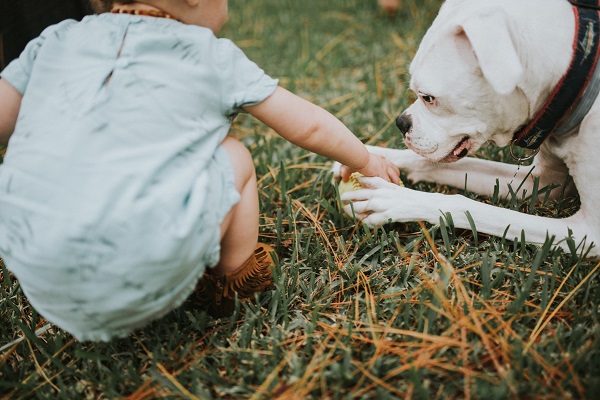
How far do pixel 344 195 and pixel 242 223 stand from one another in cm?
59

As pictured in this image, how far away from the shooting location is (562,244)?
1.87 metres

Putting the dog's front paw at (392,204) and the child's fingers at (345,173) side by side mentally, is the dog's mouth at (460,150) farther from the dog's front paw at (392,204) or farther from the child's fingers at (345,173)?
the child's fingers at (345,173)

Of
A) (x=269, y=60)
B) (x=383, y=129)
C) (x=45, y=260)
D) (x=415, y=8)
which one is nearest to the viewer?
(x=45, y=260)

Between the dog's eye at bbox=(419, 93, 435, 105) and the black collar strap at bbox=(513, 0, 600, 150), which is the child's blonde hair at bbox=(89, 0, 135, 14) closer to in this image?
the dog's eye at bbox=(419, 93, 435, 105)

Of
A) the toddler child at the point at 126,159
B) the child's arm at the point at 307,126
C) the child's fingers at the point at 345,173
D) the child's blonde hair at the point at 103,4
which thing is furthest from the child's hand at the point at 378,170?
the child's blonde hair at the point at 103,4

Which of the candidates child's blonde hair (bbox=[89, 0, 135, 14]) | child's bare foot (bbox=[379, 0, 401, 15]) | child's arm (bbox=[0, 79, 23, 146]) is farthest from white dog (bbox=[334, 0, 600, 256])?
child's bare foot (bbox=[379, 0, 401, 15])

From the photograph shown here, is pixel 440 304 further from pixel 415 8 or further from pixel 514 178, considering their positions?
pixel 415 8

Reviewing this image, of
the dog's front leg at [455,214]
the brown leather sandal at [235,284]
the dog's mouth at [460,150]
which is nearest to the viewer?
the brown leather sandal at [235,284]

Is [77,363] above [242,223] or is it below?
below

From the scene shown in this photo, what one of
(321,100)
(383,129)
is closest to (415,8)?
(321,100)

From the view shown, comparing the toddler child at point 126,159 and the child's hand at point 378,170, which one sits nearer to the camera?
the toddler child at point 126,159

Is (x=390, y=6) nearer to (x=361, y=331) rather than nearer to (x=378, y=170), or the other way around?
(x=378, y=170)

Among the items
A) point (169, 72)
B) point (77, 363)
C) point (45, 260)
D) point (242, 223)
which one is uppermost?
point (169, 72)

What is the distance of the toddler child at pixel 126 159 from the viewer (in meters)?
1.31
